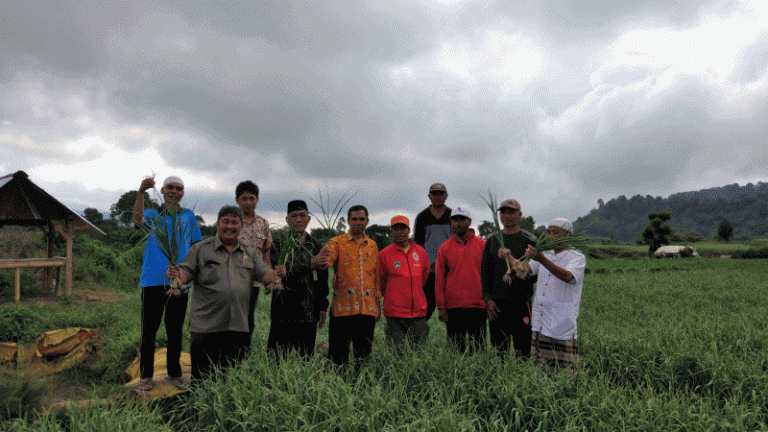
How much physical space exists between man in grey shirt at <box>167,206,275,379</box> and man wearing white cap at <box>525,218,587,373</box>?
2.74 m

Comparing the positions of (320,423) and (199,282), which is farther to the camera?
(199,282)

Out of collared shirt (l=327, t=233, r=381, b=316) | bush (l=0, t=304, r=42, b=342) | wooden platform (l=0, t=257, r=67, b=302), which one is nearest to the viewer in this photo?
collared shirt (l=327, t=233, r=381, b=316)

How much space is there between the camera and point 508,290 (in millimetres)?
4695

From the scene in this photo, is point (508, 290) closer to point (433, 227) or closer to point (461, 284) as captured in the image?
point (461, 284)

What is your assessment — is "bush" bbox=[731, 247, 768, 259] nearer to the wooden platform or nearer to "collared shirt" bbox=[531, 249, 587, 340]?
"collared shirt" bbox=[531, 249, 587, 340]

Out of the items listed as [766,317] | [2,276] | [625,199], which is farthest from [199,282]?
[625,199]

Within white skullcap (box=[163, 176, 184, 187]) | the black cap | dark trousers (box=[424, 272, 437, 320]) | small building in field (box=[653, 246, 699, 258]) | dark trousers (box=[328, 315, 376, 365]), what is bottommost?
small building in field (box=[653, 246, 699, 258])

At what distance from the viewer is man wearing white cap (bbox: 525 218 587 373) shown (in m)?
4.25

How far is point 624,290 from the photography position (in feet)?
57.4

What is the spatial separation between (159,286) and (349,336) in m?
1.99

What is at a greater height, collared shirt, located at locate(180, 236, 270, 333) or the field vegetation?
collared shirt, located at locate(180, 236, 270, 333)

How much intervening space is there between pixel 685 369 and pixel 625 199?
211m

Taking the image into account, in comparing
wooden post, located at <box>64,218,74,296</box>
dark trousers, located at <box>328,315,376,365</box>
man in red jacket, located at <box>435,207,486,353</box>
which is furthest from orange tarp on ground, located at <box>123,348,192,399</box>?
wooden post, located at <box>64,218,74,296</box>

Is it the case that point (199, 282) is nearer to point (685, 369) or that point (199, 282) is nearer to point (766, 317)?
point (685, 369)
